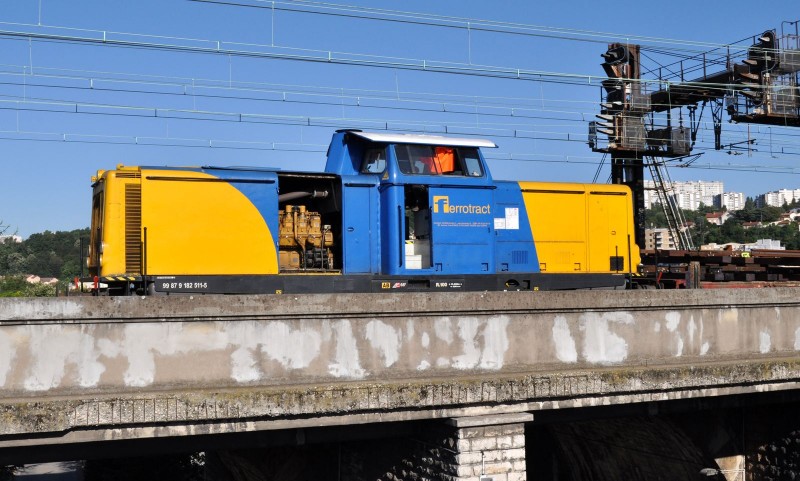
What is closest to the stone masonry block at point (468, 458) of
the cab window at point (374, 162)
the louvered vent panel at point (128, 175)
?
the cab window at point (374, 162)

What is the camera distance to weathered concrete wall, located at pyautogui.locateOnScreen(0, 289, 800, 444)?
7691 millimetres

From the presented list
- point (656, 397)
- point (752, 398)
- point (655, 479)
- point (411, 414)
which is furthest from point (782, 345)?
point (411, 414)

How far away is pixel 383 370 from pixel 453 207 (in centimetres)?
535

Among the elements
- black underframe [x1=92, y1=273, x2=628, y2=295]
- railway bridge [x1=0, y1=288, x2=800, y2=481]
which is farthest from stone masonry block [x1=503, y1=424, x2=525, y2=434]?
black underframe [x1=92, y1=273, x2=628, y2=295]

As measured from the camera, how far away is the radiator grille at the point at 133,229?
12.1 meters

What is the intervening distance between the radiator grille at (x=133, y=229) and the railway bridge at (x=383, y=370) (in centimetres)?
419

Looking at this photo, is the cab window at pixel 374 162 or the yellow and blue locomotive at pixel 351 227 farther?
the cab window at pixel 374 162

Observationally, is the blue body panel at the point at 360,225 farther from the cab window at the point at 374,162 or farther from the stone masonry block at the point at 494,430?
the stone masonry block at the point at 494,430

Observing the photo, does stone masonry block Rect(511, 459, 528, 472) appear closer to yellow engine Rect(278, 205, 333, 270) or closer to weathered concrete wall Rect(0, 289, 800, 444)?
weathered concrete wall Rect(0, 289, 800, 444)

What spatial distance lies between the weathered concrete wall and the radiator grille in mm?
4330

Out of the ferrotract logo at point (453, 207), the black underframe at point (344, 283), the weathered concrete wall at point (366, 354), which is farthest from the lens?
the ferrotract logo at point (453, 207)

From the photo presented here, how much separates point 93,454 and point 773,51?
1926 cm

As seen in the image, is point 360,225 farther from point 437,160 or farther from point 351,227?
point 437,160

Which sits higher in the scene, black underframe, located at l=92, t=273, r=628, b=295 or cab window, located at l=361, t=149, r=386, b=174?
cab window, located at l=361, t=149, r=386, b=174
